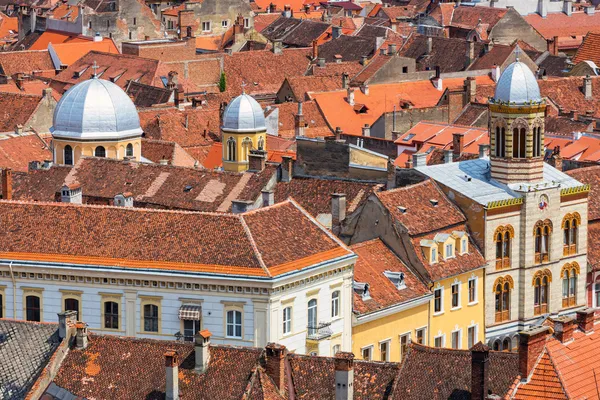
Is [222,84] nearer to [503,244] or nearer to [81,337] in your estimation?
[503,244]

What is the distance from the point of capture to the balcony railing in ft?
314

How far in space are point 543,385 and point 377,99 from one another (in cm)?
8506

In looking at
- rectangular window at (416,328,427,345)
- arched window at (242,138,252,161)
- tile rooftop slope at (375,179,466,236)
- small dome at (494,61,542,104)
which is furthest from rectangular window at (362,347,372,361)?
arched window at (242,138,252,161)

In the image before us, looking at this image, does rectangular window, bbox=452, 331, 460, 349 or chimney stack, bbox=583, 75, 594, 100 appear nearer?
rectangular window, bbox=452, 331, 460, 349

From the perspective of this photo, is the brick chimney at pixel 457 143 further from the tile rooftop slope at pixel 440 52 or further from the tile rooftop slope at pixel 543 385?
the tile rooftop slope at pixel 543 385

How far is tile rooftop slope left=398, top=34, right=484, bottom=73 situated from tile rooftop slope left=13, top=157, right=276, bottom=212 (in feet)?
210

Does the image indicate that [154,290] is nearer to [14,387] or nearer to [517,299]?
[14,387]

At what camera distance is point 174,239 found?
314 feet

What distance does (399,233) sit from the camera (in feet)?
342

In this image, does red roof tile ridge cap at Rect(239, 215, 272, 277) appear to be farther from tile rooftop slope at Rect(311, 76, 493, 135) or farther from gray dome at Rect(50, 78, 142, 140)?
tile rooftop slope at Rect(311, 76, 493, 135)

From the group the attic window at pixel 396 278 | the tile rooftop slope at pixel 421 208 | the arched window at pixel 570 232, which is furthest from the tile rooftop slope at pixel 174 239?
the arched window at pixel 570 232

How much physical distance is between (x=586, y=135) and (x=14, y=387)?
2283 inches

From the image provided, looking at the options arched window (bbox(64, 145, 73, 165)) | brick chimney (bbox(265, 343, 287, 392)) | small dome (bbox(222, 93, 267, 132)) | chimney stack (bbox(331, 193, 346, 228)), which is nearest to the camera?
brick chimney (bbox(265, 343, 287, 392))

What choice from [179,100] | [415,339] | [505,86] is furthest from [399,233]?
[179,100]
